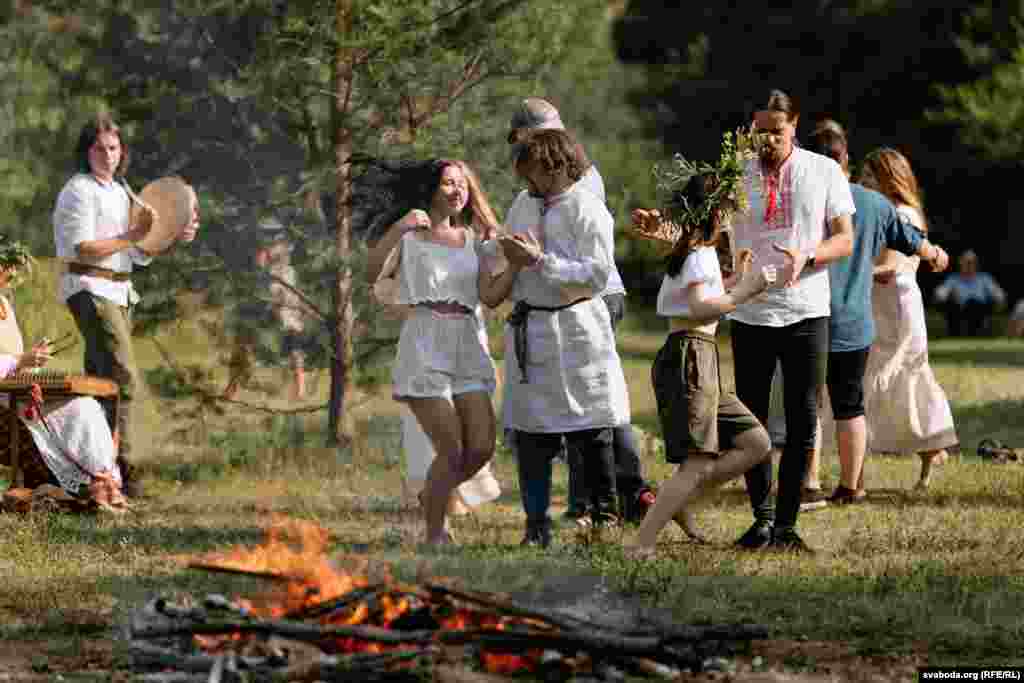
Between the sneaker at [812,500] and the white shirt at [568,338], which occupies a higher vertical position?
the white shirt at [568,338]

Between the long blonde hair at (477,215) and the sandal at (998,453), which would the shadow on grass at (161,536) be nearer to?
the long blonde hair at (477,215)

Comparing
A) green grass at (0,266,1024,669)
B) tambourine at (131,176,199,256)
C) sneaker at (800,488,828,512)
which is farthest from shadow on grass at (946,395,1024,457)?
tambourine at (131,176,199,256)

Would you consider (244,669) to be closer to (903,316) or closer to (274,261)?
(903,316)

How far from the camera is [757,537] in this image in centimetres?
926

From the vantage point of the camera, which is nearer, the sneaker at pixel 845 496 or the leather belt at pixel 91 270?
the sneaker at pixel 845 496

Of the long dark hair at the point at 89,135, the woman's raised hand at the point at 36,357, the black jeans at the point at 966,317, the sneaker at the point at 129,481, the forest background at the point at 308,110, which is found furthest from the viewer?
the black jeans at the point at 966,317

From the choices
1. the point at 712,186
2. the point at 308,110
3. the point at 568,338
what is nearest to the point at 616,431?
the point at 568,338

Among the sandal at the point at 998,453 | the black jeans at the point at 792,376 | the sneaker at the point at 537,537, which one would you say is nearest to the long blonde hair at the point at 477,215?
the black jeans at the point at 792,376

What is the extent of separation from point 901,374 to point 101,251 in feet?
15.5

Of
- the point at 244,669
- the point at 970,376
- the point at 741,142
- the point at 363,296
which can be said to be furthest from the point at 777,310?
the point at 970,376

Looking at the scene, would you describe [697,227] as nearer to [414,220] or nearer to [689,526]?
[414,220]

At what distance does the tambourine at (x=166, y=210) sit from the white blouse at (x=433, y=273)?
280 cm

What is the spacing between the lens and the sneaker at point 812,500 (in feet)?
35.3

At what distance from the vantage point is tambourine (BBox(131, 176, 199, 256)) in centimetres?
1163
